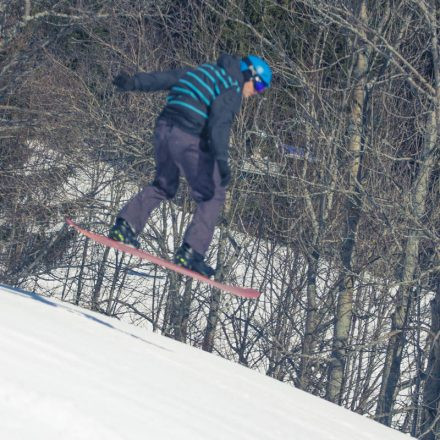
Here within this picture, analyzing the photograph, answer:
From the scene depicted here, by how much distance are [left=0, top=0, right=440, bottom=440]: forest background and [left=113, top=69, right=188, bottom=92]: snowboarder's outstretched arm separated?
409 inches

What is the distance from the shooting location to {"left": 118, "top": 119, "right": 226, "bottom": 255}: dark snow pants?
6504 millimetres

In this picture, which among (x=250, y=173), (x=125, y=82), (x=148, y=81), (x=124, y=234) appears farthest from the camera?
(x=250, y=173)

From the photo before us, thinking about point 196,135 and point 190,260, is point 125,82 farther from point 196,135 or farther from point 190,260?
point 190,260

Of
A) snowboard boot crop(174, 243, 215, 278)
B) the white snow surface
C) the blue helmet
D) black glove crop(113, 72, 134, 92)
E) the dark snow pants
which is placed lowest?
the white snow surface

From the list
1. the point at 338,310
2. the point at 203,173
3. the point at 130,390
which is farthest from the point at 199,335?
the point at 130,390

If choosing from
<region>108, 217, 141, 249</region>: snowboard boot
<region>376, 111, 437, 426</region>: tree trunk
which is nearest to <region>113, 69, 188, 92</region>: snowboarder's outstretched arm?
<region>108, 217, 141, 249</region>: snowboard boot

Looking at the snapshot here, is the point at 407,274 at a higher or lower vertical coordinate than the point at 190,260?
higher

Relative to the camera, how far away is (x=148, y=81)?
6312mm

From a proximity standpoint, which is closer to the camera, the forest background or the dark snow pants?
the dark snow pants

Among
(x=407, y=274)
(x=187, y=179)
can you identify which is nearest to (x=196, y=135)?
(x=187, y=179)

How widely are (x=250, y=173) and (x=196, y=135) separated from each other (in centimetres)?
1435

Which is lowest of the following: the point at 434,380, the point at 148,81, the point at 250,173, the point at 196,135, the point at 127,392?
the point at 127,392

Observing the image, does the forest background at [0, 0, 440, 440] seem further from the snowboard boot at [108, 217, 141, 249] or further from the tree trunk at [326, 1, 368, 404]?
the snowboard boot at [108, 217, 141, 249]

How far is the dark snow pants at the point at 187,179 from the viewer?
6.50m
